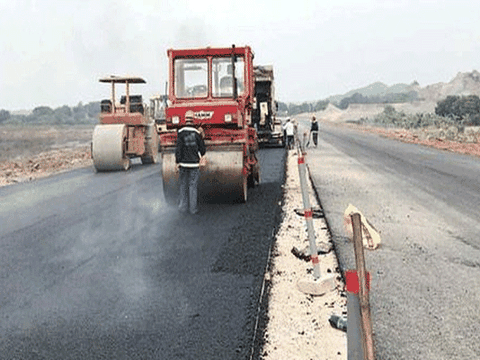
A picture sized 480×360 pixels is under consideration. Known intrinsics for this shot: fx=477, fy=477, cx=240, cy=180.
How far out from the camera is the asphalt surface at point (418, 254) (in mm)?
3965

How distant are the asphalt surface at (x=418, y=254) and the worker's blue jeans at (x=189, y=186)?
2.50 meters

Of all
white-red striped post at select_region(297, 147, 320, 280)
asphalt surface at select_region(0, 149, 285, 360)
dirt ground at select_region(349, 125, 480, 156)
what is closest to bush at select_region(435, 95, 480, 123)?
dirt ground at select_region(349, 125, 480, 156)

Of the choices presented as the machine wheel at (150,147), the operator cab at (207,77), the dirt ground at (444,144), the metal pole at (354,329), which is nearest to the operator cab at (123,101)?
the machine wheel at (150,147)

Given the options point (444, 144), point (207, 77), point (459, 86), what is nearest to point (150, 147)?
point (207, 77)

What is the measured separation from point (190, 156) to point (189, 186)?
0.58 meters

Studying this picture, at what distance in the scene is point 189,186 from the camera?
29.5 feet

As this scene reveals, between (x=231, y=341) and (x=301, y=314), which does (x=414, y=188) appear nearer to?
(x=301, y=314)

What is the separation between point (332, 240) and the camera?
6891mm

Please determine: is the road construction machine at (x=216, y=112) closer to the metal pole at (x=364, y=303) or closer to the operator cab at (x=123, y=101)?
the metal pole at (x=364, y=303)

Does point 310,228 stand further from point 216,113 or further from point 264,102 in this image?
point 264,102

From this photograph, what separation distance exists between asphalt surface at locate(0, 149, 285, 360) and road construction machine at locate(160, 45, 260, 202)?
0.59m

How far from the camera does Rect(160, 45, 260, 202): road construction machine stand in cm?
937

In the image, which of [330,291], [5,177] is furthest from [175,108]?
[5,177]

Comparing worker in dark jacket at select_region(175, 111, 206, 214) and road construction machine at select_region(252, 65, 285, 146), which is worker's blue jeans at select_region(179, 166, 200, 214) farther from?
road construction machine at select_region(252, 65, 285, 146)
